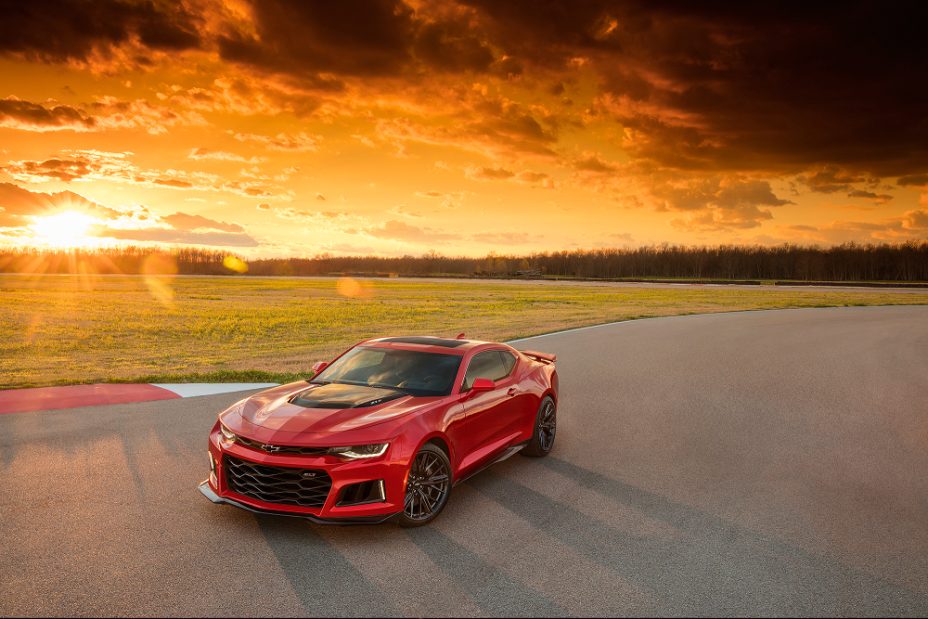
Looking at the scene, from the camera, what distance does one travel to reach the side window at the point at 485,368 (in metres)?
6.37

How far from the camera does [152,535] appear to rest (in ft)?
16.4

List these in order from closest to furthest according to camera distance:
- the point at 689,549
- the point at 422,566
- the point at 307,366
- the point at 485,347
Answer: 1. the point at 422,566
2. the point at 689,549
3. the point at 485,347
4. the point at 307,366

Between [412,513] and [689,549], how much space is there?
210 cm

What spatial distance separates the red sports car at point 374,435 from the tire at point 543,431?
0.31 m

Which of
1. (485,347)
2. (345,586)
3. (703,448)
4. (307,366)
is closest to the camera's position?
(345,586)

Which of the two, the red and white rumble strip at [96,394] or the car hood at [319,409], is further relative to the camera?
the red and white rumble strip at [96,394]

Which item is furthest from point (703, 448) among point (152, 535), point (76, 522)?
point (76, 522)

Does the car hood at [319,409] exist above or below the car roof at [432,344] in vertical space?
below

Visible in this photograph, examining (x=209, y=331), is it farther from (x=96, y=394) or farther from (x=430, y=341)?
(x=430, y=341)

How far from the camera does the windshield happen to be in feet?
20.1

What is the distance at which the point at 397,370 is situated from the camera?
6445 millimetres

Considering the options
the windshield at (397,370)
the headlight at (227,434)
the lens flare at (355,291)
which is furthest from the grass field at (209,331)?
the lens flare at (355,291)

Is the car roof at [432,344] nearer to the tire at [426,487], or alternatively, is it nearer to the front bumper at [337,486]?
the tire at [426,487]

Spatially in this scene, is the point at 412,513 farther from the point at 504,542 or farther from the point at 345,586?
the point at 345,586
